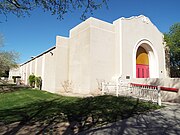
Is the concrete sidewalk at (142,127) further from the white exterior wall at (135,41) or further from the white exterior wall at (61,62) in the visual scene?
the white exterior wall at (61,62)

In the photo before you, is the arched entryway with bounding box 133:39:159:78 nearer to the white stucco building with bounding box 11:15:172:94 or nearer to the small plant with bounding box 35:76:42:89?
the white stucco building with bounding box 11:15:172:94

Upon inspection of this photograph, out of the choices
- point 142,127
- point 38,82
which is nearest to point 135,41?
point 142,127

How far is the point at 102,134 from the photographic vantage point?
4.09 metres

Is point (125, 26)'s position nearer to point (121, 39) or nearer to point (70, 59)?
point (121, 39)

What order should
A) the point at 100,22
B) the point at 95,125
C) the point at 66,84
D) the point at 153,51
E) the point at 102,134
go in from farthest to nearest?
the point at 153,51 < the point at 66,84 < the point at 100,22 < the point at 95,125 < the point at 102,134

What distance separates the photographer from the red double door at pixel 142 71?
16.7 m

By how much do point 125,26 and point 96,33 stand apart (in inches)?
125

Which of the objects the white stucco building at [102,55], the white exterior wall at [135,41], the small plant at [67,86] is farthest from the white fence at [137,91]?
the small plant at [67,86]

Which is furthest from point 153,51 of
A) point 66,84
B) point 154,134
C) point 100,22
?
point 154,134

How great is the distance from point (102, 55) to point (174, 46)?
844cm

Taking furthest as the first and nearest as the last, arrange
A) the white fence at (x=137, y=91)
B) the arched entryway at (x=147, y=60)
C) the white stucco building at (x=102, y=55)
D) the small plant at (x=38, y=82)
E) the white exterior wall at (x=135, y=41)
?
the small plant at (x=38, y=82), the arched entryway at (x=147, y=60), the white exterior wall at (x=135, y=41), the white stucco building at (x=102, y=55), the white fence at (x=137, y=91)

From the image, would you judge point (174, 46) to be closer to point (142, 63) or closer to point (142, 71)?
point (142, 63)

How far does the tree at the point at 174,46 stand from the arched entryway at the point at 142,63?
8.98ft

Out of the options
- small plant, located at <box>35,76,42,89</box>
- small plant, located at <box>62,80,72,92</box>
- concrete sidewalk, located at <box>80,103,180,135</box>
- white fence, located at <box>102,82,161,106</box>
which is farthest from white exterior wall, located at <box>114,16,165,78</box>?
small plant, located at <box>35,76,42,89</box>
